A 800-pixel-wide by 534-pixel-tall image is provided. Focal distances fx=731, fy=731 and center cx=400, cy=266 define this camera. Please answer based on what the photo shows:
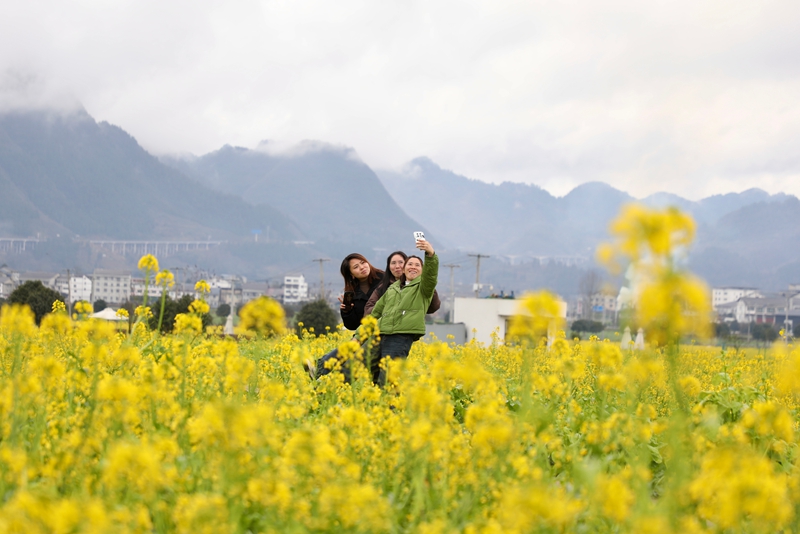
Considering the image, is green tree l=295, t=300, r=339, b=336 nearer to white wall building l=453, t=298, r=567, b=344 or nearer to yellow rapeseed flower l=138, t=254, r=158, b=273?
white wall building l=453, t=298, r=567, b=344

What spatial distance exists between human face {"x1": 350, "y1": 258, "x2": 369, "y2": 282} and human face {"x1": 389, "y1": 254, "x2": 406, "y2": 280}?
57 centimetres

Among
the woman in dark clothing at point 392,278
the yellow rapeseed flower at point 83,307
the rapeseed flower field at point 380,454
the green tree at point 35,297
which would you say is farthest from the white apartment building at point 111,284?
the rapeseed flower field at point 380,454

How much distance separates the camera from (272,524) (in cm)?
273

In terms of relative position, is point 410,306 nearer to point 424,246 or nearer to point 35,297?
point 424,246

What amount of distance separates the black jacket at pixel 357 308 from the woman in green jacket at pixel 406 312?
977mm

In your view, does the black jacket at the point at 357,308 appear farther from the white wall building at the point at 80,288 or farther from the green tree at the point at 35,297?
the white wall building at the point at 80,288

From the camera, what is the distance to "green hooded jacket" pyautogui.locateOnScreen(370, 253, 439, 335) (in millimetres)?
7012

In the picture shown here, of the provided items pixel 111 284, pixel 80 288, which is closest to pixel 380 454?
pixel 80 288

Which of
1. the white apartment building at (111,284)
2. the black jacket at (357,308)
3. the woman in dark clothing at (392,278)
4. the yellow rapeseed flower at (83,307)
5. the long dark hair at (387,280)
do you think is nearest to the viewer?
the yellow rapeseed flower at (83,307)

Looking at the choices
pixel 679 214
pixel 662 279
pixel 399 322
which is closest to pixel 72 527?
pixel 662 279

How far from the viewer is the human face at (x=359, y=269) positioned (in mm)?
8133

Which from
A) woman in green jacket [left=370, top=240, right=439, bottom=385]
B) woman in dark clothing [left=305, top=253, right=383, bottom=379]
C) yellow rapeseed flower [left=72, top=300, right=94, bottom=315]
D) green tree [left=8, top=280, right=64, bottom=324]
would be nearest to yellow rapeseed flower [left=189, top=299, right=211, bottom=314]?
yellow rapeseed flower [left=72, top=300, right=94, bottom=315]

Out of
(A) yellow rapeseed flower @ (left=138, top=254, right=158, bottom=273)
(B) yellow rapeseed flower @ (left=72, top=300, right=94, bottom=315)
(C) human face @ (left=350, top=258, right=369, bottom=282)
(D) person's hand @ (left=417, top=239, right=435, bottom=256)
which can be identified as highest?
(D) person's hand @ (left=417, top=239, right=435, bottom=256)

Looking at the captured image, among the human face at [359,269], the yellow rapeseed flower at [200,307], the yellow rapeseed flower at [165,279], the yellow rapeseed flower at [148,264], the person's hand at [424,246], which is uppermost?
the person's hand at [424,246]
